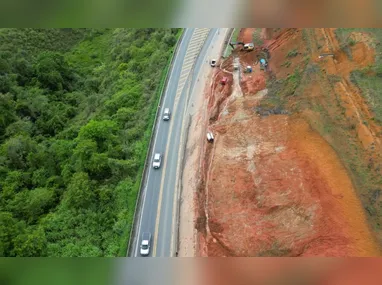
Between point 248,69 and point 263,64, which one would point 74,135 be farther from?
point 263,64

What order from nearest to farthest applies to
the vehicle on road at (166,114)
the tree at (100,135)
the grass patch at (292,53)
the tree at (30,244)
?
the tree at (30,244)
the tree at (100,135)
the vehicle on road at (166,114)
the grass patch at (292,53)

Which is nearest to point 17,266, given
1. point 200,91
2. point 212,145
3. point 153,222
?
point 153,222

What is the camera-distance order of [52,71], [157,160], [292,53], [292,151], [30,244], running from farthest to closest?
[52,71] < [292,53] < [157,160] < [292,151] < [30,244]

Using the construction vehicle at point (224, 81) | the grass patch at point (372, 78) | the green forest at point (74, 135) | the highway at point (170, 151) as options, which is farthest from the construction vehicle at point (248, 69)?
the grass patch at point (372, 78)

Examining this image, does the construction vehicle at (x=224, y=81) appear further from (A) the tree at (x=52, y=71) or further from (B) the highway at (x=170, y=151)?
(A) the tree at (x=52, y=71)

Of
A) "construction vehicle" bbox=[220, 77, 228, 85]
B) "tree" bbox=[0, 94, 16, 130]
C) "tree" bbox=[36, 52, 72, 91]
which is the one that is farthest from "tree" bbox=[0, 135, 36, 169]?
"construction vehicle" bbox=[220, 77, 228, 85]

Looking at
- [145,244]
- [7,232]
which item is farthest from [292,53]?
[7,232]
